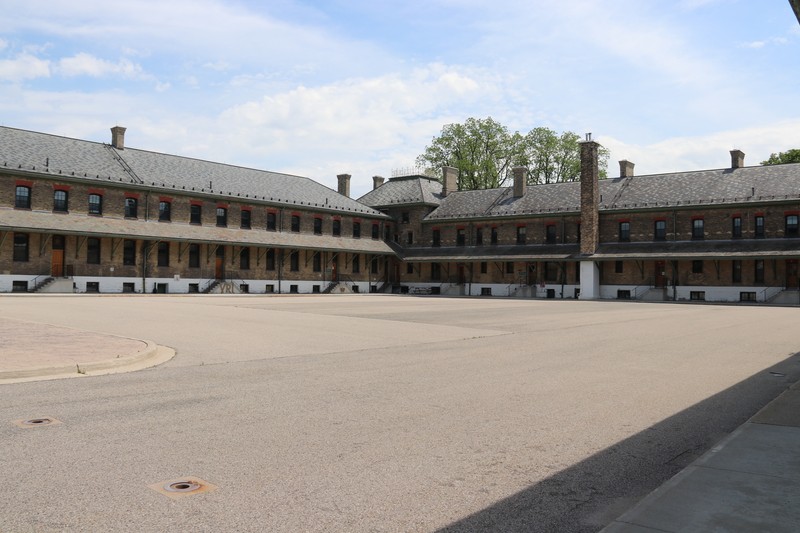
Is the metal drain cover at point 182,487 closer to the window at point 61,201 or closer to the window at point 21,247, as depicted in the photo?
the window at point 21,247

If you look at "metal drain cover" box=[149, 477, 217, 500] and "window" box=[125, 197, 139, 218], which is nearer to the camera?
"metal drain cover" box=[149, 477, 217, 500]

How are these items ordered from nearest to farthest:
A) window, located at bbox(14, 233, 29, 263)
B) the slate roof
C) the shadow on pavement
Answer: the shadow on pavement → the slate roof → window, located at bbox(14, 233, 29, 263)

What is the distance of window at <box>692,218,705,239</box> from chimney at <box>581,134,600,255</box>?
7.03 metres

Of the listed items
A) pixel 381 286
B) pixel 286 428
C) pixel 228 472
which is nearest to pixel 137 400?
pixel 286 428

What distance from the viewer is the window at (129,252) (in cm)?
4372

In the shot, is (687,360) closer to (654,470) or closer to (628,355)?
(628,355)

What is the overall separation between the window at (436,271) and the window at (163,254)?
2412 centimetres

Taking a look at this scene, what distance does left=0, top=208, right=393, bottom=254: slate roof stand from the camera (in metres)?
39.1

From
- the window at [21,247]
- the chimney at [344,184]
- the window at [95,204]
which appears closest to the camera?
the window at [21,247]

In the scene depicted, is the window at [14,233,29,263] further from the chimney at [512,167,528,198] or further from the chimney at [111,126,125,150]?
the chimney at [512,167,528,198]

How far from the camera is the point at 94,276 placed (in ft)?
139

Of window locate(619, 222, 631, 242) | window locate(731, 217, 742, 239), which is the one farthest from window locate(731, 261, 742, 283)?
window locate(619, 222, 631, 242)

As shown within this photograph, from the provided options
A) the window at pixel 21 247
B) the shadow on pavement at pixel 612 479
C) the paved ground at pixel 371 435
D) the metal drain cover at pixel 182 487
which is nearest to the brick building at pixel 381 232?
the window at pixel 21 247

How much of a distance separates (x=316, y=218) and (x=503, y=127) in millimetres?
29564
